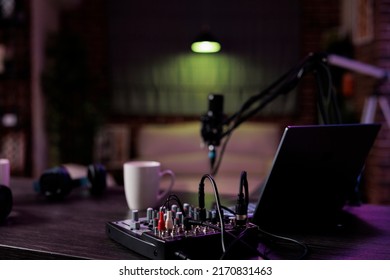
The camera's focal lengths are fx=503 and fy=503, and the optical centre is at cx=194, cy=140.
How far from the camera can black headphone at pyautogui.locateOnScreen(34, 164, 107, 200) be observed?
134 centimetres

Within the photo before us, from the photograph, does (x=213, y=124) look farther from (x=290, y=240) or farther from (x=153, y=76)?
(x=153, y=76)

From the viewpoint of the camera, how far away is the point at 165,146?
4305 mm

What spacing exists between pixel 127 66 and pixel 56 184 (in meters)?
3.44

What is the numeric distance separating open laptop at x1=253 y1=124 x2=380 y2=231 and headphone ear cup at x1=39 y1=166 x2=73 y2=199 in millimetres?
600

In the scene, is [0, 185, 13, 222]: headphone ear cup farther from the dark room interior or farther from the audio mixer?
the dark room interior

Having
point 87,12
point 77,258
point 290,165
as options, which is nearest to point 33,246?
point 77,258

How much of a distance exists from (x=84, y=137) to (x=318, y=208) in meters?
3.47

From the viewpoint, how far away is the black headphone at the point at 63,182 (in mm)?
1343

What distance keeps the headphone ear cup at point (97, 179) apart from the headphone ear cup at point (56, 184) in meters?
0.07

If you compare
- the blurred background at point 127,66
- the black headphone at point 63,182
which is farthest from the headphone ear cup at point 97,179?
the blurred background at point 127,66

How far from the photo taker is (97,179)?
143cm

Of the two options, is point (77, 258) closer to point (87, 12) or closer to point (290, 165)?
point (290, 165)

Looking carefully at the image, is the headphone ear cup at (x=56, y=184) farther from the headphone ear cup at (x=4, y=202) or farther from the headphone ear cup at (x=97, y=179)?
the headphone ear cup at (x=4, y=202)

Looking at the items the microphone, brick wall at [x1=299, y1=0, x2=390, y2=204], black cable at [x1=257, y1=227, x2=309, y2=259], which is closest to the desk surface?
black cable at [x1=257, y1=227, x2=309, y2=259]
